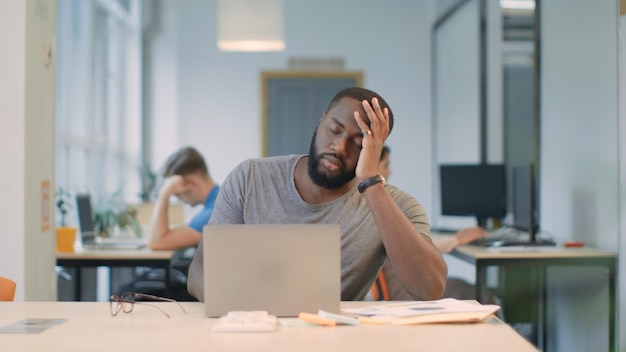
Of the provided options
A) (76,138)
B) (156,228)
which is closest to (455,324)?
(156,228)

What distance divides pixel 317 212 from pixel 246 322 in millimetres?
682

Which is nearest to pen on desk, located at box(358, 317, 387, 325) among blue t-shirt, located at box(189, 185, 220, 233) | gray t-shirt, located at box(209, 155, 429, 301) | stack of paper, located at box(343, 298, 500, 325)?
stack of paper, located at box(343, 298, 500, 325)

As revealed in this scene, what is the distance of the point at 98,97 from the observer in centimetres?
720

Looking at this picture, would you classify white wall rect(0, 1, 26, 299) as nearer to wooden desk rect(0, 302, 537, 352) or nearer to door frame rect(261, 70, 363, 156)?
wooden desk rect(0, 302, 537, 352)

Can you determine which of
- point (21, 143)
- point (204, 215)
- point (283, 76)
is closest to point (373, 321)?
point (21, 143)

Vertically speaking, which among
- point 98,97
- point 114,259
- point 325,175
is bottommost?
point 114,259

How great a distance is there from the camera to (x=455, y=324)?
1.94 metres

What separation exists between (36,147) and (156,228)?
116cm

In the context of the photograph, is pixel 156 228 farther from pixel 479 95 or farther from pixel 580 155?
pixel 479 95

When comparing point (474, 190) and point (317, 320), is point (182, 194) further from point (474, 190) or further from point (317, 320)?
point (317, 320)

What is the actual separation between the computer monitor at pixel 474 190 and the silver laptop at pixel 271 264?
359 cm

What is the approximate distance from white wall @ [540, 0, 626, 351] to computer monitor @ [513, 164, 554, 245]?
289 mm

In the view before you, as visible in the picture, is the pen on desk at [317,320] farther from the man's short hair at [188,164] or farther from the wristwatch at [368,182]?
the man's short hair at [188,164]

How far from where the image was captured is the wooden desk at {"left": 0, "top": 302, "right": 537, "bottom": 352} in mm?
1688
